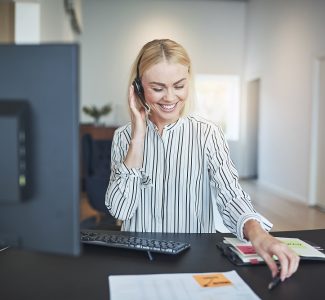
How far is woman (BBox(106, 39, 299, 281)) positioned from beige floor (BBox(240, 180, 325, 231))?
3.20 m

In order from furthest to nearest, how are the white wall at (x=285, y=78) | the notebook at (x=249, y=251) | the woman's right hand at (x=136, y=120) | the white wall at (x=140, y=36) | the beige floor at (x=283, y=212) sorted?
the white wall at (x=140, y=36) → the white wall at (x=285, y=78) → the beige floor at (x=283, y=212) → the woman's right hand at (x=136, y=120) → the notebook at (x=249, y=251)

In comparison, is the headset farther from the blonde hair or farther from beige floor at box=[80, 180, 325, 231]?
beige floor at box=[80, 180, 325, 231]

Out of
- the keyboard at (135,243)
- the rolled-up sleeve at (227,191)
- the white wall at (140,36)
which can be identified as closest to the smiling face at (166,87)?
the rolled-up sleeve at (227,191)

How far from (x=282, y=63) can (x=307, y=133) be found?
1.67 m

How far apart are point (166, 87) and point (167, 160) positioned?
281mm

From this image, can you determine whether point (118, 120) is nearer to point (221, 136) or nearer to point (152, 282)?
point (221, 136)

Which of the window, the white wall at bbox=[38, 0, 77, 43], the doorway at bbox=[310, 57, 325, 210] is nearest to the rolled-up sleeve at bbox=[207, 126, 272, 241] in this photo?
the white wall at bbox=[38, 0, 77, 43]

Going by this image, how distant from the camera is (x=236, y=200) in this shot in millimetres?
1356

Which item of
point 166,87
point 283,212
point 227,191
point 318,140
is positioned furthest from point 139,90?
point 318,140

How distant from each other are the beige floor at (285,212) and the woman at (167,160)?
3.20 meters

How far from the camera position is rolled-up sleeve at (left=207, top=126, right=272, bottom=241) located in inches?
50.0

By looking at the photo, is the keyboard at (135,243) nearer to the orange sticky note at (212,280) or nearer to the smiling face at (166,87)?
the orange sticky note at (212,280)

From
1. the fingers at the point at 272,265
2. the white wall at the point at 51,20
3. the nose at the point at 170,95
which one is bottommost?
the fingers at the point at 272,265

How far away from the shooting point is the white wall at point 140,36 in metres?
9.44
